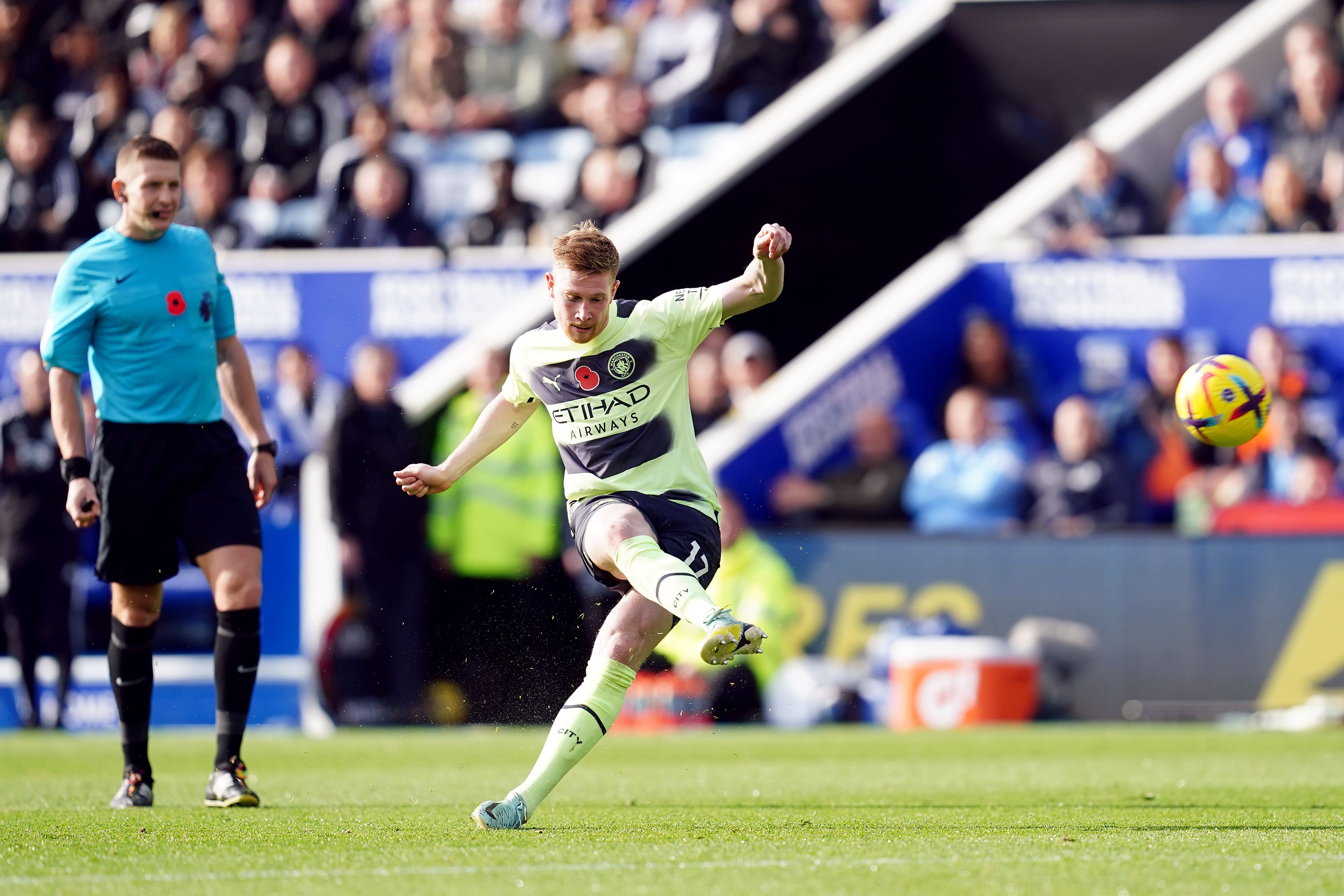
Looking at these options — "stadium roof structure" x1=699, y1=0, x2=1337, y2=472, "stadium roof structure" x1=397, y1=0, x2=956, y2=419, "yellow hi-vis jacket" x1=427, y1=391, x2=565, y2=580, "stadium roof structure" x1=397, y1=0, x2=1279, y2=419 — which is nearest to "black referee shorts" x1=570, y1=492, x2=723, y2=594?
"yellow hi-vis jacket" x1=427, y1=391, x2=565, y2=580

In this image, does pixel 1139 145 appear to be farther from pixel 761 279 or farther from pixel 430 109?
pixel 761 279

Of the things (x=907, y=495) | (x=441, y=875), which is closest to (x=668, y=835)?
(x=441, y=875)

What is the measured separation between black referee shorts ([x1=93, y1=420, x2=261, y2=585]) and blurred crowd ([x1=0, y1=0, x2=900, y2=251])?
9.39m

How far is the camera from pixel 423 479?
6.54 meters

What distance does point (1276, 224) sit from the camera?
15.8m

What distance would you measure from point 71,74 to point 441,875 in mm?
16239

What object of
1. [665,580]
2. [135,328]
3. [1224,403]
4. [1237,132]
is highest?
[1237,132]

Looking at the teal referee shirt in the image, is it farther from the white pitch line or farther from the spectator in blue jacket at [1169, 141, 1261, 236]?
the spectator in blue jacket at [1169, 141, 1261, 236]

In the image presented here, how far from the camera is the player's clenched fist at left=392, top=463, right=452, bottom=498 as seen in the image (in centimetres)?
653

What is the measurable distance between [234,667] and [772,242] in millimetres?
2757

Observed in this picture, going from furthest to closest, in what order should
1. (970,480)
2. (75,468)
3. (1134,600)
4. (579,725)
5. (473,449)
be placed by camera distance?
(970,480), (1134,600), (75,468), (473,449), (579,725)

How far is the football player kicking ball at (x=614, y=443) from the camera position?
6.19m

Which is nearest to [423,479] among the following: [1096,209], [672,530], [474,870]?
[672,530]

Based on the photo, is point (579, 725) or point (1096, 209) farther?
point (1096, 209)
